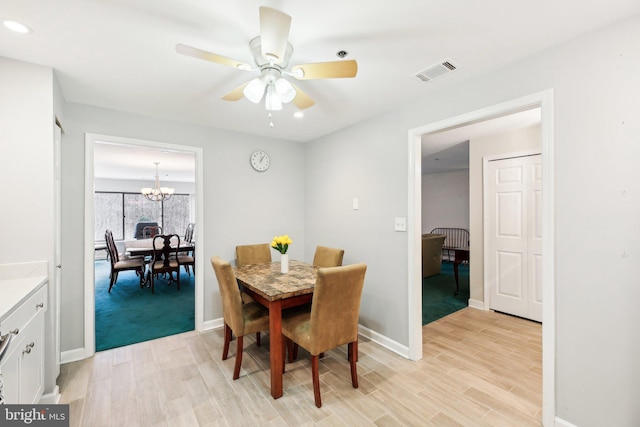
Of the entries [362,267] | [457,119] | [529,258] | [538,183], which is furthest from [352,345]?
[538,183]

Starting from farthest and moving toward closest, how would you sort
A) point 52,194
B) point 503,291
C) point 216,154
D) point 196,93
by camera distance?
point 503,291 → point 216,154 → point 196,93 → point 52,194

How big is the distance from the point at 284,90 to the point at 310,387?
2180 mm

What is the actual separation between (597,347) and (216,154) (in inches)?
146

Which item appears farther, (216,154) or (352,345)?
(216,154)

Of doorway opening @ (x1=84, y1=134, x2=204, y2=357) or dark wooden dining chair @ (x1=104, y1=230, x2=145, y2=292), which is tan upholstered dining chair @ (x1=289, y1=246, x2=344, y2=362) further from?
dark wooden dining chair @ (x1=104, y1=230, x2=145, y2=292)

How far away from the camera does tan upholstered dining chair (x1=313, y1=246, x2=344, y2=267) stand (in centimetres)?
300

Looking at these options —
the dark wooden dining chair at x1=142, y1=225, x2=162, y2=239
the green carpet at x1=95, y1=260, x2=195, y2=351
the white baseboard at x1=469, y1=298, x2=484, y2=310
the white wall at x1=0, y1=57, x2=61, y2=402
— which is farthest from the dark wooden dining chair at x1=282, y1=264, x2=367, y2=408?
the dark wooden dining chair at x1=142, y1=225, x2=162, y2=239

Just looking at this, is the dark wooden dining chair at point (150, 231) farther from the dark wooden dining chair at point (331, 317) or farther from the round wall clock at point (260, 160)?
the dark wooden dining chair at point (331, 317)

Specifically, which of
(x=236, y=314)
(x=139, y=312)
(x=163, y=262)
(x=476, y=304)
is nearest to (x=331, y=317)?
(x=236, y=314)

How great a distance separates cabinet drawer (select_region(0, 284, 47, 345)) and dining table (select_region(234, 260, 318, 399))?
51.4 inches

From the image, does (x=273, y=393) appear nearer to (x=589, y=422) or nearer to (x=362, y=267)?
(x=362, y=267)

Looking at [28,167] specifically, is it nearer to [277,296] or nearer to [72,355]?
[72,355]

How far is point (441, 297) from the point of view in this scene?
4355 millimetres

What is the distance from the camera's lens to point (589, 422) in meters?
1.58
